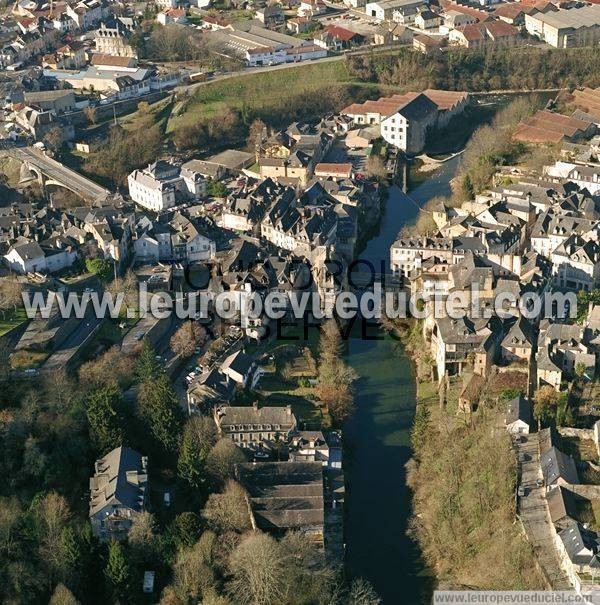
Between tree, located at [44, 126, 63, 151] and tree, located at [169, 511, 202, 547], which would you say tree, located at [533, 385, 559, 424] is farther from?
tree, located at [44, 126, 63, 151]

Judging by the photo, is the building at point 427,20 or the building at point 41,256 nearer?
the building at point 41,256

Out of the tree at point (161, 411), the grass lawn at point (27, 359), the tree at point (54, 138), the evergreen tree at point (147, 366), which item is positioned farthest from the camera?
the tree at point (54, 138)

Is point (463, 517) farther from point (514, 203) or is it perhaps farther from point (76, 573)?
point (514, 203)

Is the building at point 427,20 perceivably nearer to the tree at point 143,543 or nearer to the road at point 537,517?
A: the road at point 537,517

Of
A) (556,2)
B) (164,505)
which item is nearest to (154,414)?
(164,505)

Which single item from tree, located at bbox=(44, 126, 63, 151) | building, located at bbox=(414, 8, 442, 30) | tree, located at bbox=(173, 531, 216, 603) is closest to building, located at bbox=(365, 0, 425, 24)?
building, located at bbox=(414, 8, 442, 30)

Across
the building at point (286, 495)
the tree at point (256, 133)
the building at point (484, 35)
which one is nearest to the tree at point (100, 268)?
the building at point (286, 495)

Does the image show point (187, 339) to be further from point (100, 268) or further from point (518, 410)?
point (518, 410)
